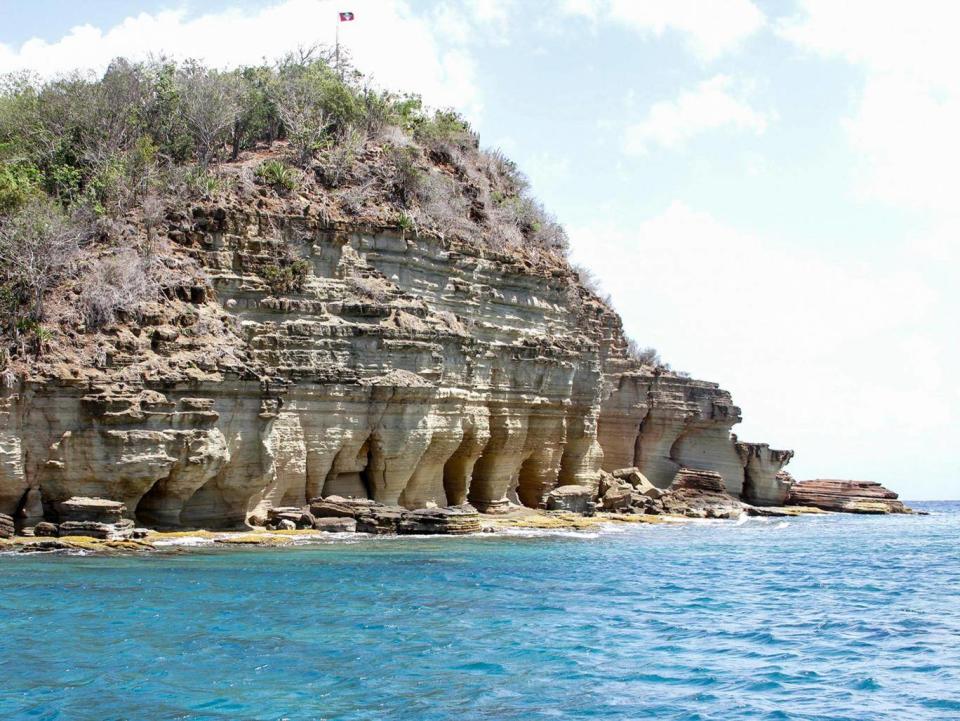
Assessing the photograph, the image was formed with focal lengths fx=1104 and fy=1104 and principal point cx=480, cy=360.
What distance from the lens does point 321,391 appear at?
100 ft

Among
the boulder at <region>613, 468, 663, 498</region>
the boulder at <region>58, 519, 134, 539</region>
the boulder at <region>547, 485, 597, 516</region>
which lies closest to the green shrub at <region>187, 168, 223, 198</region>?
the boulder at <region>58, 519, 134, 539</region>

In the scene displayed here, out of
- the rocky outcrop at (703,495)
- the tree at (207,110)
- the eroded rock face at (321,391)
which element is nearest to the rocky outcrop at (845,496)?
the rocky outcrop at (703,495)

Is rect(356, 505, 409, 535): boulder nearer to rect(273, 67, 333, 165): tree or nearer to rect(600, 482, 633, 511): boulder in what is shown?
rect(273, 67, 333, 165): tree

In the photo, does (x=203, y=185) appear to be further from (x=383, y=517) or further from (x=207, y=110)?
(x=383, y=517)

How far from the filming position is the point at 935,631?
1938cm

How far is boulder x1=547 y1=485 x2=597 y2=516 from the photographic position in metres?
40.1

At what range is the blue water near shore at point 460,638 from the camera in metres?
13.5

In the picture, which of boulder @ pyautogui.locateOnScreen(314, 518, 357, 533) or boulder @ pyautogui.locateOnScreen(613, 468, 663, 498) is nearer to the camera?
boulder @ pyautogui.locateOnScreen(314, 518, 357, 533)

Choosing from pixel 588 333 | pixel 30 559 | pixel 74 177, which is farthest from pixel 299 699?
pixel 588 333

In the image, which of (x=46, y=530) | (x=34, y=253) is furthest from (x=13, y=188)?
(x=46, y=530)

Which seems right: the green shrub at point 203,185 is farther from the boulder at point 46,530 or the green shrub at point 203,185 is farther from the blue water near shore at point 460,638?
the blue water near shore at point 460,638

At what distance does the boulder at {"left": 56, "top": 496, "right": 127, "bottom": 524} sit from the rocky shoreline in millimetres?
23

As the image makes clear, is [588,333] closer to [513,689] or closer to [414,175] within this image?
[414,175]

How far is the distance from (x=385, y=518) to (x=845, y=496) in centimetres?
3666
